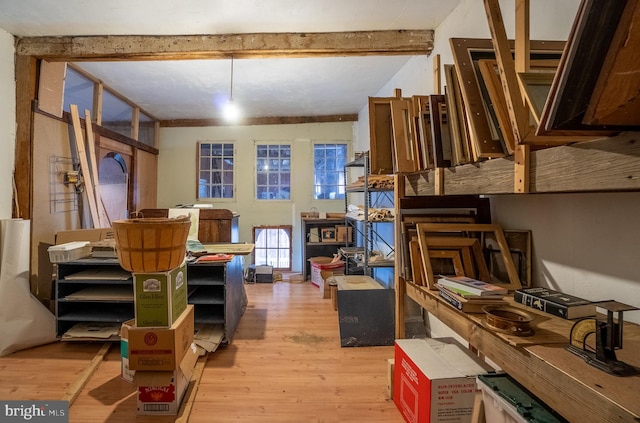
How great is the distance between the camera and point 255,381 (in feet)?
6.95

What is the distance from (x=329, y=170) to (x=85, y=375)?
4138 millimetres

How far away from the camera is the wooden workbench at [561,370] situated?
68 centimetres

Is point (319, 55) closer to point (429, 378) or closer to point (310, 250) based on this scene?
point (429, 378)

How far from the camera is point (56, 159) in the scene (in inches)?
119

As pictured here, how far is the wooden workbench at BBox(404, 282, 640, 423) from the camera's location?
2.23ft

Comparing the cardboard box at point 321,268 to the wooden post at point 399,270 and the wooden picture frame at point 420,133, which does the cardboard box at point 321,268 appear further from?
the wooden picture frame at point 420,133

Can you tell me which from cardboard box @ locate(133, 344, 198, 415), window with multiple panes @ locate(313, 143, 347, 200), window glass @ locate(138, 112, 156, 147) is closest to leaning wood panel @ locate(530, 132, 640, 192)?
cardboard box @ locate(133, 344, 198, 415)

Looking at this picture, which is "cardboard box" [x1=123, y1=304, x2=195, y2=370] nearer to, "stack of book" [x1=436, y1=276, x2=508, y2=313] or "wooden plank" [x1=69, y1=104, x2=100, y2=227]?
"stack of book" [x1=436, y1=276, x2=508, y2=313]

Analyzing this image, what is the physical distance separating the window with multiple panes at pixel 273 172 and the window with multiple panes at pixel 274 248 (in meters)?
0.63

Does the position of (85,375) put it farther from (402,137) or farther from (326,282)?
(402,137)

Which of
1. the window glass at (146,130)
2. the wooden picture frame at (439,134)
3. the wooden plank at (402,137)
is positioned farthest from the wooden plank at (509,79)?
the window glass at (146,130)

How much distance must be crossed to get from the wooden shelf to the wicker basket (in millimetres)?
1529

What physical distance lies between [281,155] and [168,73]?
7.21ft

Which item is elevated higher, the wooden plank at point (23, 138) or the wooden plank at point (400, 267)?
the wooden plank at point (23, 138)
